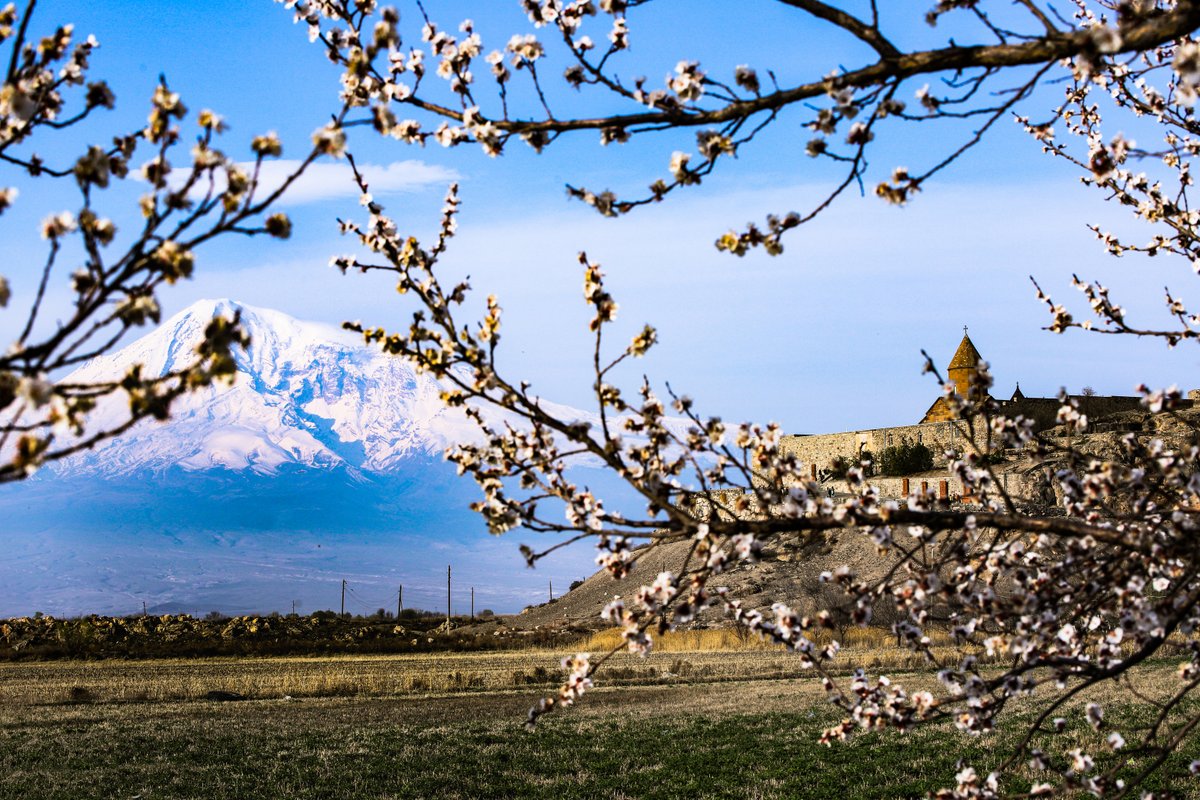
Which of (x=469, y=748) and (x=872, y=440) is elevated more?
(x=872, y=440)

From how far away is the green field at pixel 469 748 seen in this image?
50.6 feet

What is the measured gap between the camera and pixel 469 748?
19.2 m

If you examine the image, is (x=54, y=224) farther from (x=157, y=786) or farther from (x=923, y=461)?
(x=923, y=461)

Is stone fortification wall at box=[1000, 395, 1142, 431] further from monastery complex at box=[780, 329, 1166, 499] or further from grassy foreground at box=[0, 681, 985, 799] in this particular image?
grassy foreground at box=[0, 681, 985, 799]

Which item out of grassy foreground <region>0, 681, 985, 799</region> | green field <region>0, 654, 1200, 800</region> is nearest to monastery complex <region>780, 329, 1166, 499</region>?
green field <region>0, 654, 1200, 800</region>

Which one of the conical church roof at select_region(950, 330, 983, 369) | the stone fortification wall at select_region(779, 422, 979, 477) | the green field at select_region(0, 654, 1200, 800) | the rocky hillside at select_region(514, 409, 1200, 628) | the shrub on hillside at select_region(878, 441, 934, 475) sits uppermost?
the conical church roof at select_region(950, 330, 983, 369)

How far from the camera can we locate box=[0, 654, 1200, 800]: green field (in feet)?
50.6

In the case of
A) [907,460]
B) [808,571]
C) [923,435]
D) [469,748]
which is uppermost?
[923,435]

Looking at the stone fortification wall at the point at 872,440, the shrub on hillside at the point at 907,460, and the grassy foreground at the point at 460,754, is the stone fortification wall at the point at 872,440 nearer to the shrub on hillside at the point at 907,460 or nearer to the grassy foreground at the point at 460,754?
the shrub on hillside at the point at 907,460

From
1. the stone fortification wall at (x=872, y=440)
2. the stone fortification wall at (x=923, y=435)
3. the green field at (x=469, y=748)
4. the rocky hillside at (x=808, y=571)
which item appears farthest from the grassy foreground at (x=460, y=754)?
the stone fortification wall at (x=872, y=440)

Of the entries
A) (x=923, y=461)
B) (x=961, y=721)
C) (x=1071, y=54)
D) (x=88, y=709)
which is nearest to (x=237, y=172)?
(x=1071, y=54)

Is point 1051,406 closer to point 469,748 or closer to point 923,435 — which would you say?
point 923,435

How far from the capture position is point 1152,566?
4715 mm

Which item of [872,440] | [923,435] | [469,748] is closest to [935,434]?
[923,435]
